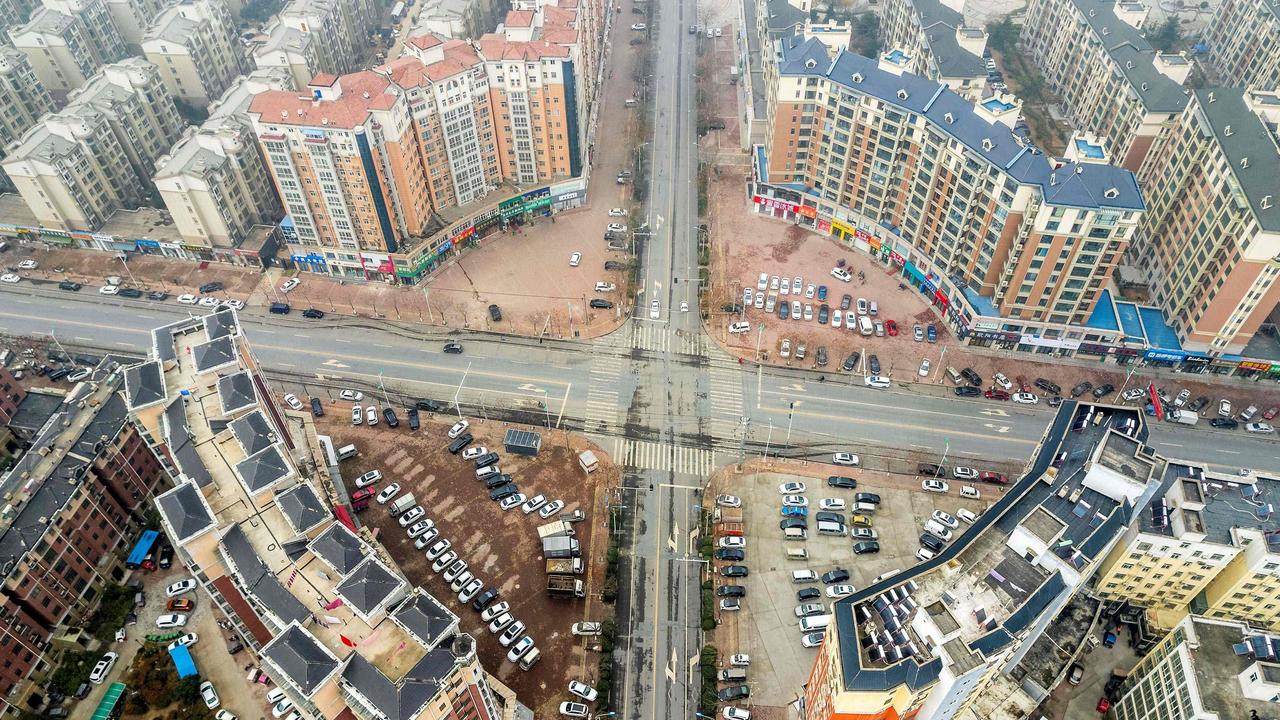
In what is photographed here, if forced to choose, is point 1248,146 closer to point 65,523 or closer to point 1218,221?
point 1218,221

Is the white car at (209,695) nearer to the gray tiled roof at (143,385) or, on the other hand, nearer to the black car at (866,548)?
the gray tiled roof at (143,385)

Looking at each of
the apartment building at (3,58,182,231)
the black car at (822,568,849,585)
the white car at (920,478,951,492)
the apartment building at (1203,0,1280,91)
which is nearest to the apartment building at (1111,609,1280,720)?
the white car at (920,478,951,492)

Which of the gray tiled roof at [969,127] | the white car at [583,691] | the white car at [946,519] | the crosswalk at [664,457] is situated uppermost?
the gray tiled roof at [969,127]

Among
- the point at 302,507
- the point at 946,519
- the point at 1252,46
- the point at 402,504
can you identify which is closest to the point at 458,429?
the point at 402,504

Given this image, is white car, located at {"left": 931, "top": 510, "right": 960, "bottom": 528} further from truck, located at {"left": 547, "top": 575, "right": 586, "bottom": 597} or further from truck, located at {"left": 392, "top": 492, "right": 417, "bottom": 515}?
truck, located at {"left": 392, "top": 492, "right": 417, "bottom": 515}

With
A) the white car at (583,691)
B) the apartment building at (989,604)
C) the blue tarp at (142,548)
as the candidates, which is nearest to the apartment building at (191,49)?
the blue tarp at (142,548)

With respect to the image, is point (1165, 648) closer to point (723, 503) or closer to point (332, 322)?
point (723, 503)
